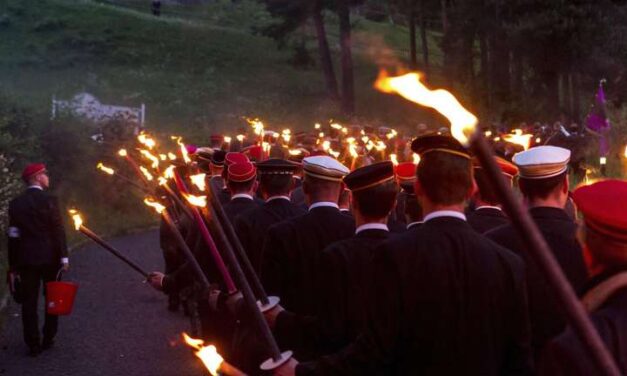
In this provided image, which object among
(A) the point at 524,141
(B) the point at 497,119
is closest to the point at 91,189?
(A) the point at 524,141

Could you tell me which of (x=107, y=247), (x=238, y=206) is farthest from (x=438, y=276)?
(x=238, y=206)

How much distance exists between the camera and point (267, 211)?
19.0ft

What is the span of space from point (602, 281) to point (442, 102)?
937 mm

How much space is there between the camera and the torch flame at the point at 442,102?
168 centimetres

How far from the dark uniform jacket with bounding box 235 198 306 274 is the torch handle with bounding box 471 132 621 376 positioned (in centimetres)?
397

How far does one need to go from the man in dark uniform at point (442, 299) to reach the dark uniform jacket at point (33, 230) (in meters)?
7.09

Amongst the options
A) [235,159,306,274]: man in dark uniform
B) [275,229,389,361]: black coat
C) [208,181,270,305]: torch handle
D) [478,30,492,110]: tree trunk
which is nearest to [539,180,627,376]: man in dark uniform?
[208,181,270,305]: torch handle

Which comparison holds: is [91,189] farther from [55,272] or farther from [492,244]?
[492,244]

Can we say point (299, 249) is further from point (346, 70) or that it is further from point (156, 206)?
point (346, 70)

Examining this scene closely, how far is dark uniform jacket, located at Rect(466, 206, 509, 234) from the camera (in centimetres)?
516

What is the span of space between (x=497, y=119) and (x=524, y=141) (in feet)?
106

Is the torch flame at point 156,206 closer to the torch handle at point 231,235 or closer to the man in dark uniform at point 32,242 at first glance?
the torch handle at point 231,235

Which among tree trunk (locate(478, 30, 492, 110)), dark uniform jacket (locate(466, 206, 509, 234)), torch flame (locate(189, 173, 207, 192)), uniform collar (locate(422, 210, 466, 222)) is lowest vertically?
tree trunk (locate(478, 30, 492, 110))

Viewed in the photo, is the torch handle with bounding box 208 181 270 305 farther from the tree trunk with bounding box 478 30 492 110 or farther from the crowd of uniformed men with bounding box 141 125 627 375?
the tree trunk with bounding box 478 30 492 110
